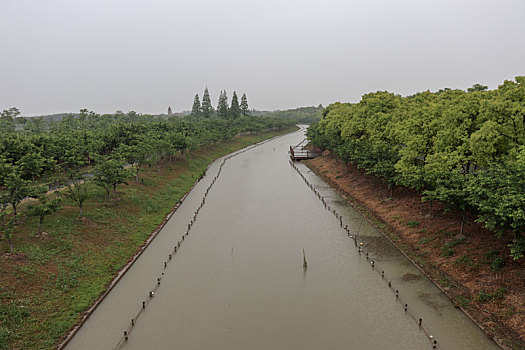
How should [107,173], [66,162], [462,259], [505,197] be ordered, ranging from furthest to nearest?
1. [66,162]
2. [107,173]
3. [462,259]
4. [505,197]

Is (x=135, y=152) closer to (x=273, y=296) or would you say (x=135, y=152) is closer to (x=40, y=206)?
(x=40, y=206)

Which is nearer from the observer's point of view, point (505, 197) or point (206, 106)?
point (505, 197)

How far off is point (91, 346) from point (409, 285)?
17.6m

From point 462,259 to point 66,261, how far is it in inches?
985

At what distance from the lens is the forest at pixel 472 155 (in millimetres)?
17188

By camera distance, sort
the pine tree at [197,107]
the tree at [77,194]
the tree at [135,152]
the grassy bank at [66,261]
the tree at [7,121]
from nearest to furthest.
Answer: the grassy bank at [66,261], the tree at [77,194], the tree at [135,152], the tree at [7,121], the pine tree at [197,107]

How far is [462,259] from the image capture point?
2109 centimetres

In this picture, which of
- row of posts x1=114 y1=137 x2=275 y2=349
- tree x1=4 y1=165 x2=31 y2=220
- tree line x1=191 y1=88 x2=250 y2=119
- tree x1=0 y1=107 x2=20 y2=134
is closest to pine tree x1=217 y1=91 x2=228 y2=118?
tree line x1=191 y1=88 x2=250 y2=119

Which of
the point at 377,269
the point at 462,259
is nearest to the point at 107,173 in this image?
the point at 377,269

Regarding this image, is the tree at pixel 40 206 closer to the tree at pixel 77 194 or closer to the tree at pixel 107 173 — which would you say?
the tree at pixel 77 194

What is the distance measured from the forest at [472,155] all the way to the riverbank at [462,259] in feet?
4.51

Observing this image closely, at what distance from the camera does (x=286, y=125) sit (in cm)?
16300

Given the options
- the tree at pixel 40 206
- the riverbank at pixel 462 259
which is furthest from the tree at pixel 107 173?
the riverbank at pixel 462 259

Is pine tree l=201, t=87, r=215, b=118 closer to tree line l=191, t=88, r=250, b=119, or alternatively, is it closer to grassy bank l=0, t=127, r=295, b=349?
tree line l=191, t=88, r=250, b=119
